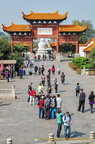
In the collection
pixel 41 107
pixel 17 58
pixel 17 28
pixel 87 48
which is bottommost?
pixel 41 107

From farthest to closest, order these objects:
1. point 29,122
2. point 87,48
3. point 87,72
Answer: point 87,48 < point 87,72 < point 29,122

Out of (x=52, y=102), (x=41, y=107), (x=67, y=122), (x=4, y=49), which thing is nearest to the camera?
(x=67, y=122)

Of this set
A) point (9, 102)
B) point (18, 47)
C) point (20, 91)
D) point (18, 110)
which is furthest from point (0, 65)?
point (18, 47)

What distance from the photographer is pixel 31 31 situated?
54469 millimetres

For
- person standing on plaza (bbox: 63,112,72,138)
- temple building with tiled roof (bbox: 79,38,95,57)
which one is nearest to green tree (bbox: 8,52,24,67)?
temple building with tiled roof (bbox: 79,38,95,57)

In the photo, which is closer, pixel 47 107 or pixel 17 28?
pixel 47 107

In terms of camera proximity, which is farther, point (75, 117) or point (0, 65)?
point (0, 65)

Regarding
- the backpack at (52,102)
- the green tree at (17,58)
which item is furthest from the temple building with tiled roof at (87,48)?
the backpack at (52,102)

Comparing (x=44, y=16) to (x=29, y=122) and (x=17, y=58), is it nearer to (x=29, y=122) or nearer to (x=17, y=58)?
(x=17, y=58)

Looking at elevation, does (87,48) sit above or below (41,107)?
above

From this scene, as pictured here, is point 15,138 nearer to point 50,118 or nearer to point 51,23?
point 50,118

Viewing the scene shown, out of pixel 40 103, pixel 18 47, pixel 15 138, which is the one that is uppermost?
pixel 18 47

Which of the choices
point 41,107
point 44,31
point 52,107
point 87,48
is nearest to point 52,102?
point 52,107

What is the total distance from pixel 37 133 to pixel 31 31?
43828 mm
